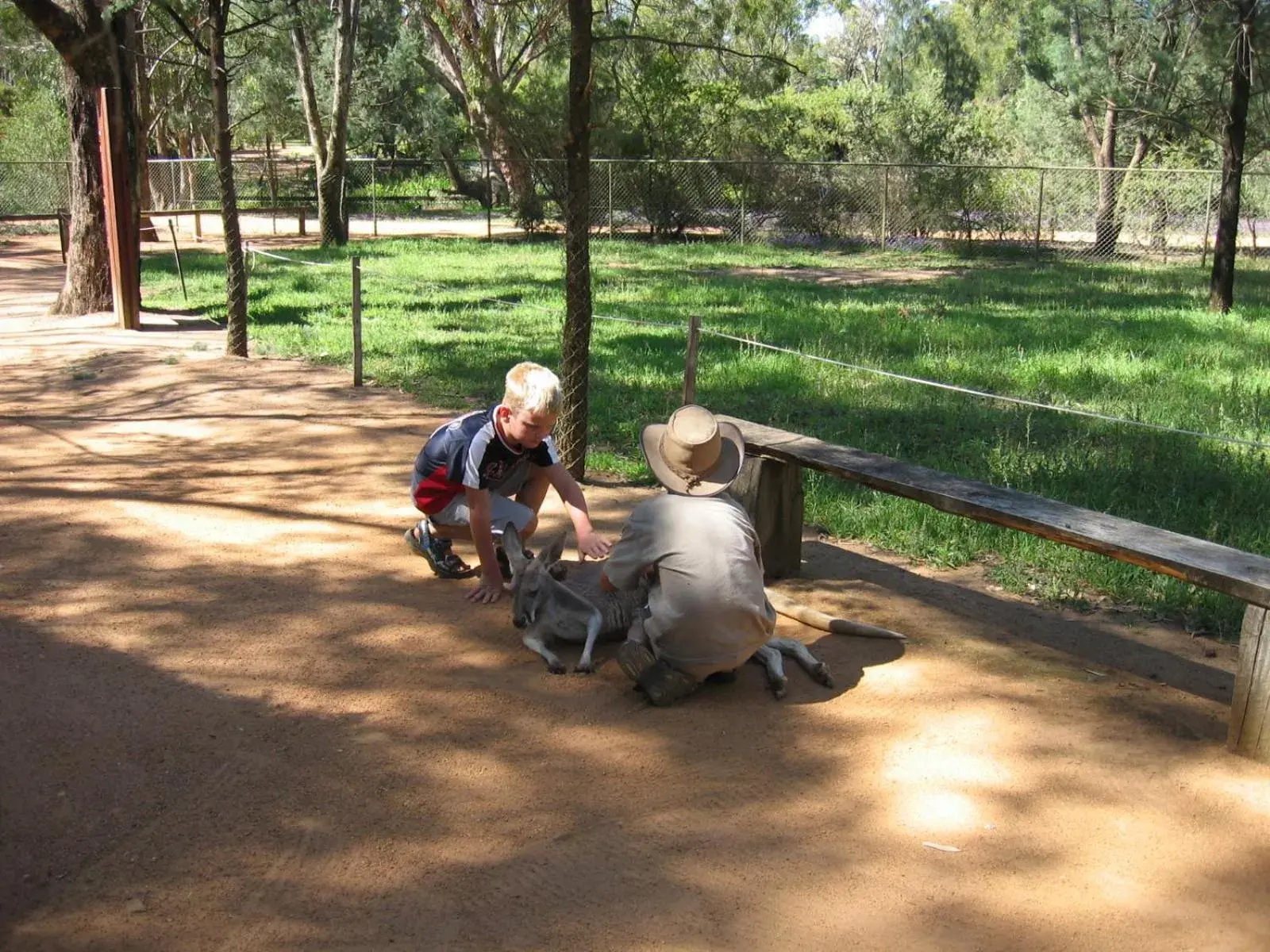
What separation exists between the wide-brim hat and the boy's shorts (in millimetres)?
1042

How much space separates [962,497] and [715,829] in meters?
2.01

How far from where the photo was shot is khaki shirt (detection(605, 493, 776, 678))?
436cm

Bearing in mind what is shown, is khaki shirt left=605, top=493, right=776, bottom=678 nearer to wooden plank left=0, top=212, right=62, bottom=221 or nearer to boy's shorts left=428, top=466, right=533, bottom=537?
boy's shorts left=428, top=466, right=533, bottom=537

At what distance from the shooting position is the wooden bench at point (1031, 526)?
13.1 ft

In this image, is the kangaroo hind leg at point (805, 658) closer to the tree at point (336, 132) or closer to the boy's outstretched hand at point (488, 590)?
the boy's outstretched hand at point (488, 590)

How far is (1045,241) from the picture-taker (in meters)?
25.0

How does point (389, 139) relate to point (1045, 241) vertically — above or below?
above

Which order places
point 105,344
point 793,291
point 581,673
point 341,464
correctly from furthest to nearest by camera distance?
point 793,291 → point 105,344 → point 341,464 → point 581,673

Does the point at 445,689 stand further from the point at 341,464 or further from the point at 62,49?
the point at 62,49

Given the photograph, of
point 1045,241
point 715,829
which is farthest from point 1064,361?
point 1045,241

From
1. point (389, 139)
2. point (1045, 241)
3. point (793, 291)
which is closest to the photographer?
point (793, 291)

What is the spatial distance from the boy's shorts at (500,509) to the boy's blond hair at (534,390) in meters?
0.65

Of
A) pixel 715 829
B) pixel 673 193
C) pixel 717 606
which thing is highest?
pixel 673 193

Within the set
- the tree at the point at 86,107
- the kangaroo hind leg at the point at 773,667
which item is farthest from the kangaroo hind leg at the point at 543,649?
the tree at the point at 86,107
